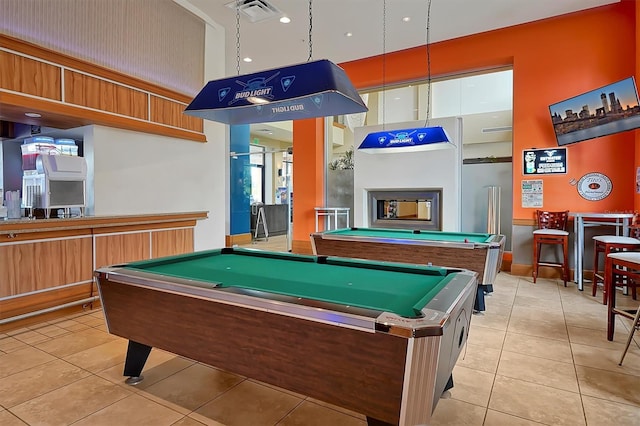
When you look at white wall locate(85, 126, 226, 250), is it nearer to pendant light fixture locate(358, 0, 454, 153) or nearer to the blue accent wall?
pendant light fixture locate(358, 0, 454, 153)

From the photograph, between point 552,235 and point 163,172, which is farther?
point 552,235

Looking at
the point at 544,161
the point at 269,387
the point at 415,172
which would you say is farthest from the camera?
the point at 415,172

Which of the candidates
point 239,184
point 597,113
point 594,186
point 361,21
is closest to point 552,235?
point 594,186

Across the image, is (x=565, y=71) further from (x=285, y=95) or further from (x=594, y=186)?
(x=285, y=95)

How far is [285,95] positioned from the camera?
2764 mm

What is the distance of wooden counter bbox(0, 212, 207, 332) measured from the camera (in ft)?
10.8

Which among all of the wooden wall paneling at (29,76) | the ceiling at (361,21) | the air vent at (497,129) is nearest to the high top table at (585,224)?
the air vent at (497,129)

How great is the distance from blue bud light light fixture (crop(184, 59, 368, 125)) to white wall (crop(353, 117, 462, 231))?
355 cm

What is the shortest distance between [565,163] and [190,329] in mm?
5716

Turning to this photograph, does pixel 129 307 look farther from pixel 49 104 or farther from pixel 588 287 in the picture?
pixel 588 287

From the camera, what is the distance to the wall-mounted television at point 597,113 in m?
4.39

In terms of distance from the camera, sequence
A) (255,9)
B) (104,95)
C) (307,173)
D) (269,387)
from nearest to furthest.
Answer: (269,387) < (104,95) < (255,9) < (307,173)

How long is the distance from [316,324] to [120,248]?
3.49m

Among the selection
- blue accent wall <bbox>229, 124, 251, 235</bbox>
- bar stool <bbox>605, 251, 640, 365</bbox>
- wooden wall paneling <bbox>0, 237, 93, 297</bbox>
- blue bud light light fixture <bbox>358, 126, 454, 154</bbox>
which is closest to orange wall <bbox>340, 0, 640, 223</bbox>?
blue bud light light fixture <bbox>358, 126, 454, 154</bbox>
